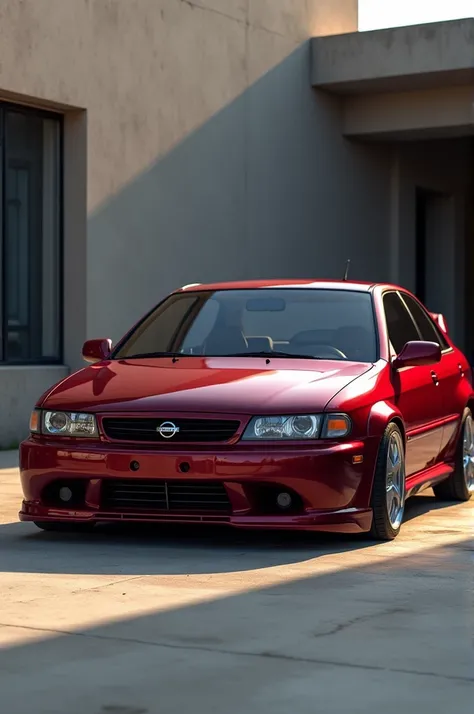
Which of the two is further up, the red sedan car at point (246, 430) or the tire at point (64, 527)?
the red sedan car at point (246, 430)

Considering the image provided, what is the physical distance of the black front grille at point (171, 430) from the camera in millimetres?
7043

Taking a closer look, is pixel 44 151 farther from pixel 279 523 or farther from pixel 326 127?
pixel 279 523

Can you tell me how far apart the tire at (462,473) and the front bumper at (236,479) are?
7.30 feet

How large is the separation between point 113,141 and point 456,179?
10633 millimetres

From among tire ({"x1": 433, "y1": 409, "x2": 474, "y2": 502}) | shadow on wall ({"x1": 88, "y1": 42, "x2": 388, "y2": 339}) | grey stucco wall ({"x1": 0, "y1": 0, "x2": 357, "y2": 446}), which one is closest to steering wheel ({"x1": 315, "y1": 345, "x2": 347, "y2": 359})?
tire ({"x1": 433, "y1": 409, "x2": 474, "y2": 502})

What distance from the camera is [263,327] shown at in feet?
27.1

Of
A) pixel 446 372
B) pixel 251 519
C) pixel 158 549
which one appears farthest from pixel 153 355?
pixel 446 372

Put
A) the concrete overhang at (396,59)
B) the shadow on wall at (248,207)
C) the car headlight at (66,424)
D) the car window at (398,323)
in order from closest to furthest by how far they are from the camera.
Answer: the car headlight at (66,424), the car window at (398,323), the shadow on wall at (248,207), the concrete overhang at (396,59)

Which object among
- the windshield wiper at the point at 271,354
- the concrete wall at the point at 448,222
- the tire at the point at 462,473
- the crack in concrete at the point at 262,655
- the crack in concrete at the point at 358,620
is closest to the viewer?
the crack in concrete at the point at 262,655

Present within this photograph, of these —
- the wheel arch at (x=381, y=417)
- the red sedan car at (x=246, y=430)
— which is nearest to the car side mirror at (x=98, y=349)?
the red sedan car at (x=246, y=430)

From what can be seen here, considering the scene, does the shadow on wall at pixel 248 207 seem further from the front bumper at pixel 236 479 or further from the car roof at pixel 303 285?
the front bumper at pixel 236 479

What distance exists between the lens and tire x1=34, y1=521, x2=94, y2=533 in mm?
7684

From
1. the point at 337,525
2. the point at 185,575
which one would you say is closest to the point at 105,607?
the point at 185,575

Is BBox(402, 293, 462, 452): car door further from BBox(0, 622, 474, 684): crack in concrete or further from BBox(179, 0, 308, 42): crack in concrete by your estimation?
BBox(179, 0, 308, 42): crack in concrete
